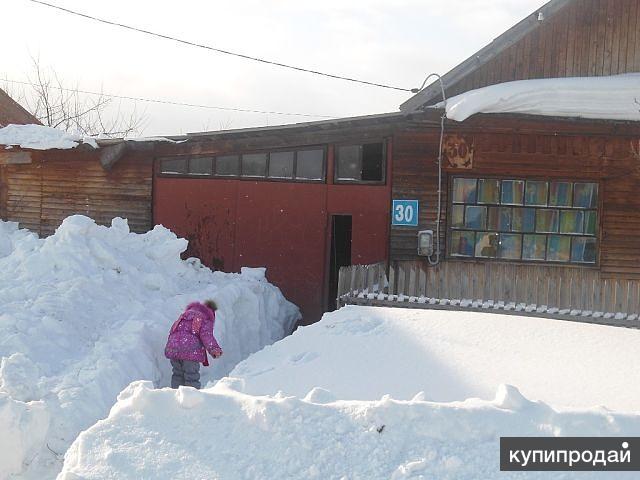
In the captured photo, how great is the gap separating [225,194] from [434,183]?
12.9 feet

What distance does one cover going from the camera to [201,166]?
14570 millimetres

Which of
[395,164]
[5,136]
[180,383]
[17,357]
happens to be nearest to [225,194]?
[395,164]

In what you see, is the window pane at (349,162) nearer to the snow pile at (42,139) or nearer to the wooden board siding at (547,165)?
the wooden board siding at (547,165)

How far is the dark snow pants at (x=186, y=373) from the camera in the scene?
851 cm

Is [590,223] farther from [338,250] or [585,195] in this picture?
[338,250]

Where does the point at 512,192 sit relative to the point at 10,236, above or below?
above

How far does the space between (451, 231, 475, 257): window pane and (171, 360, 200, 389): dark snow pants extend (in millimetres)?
6532

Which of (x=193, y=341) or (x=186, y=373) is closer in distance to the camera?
(x=193, y=341)

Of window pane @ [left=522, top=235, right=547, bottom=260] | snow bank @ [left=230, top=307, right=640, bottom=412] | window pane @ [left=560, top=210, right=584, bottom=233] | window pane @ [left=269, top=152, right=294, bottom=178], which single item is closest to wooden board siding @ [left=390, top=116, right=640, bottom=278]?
window pane @ [left=560, top=210, right=584, bottom=233]

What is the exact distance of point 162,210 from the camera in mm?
14836

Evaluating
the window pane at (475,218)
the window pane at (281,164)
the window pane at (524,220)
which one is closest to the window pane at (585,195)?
the window pane at (524,220)

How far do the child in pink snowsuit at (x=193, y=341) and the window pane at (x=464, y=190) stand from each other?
21.2 ft

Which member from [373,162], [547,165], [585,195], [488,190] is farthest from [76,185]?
[585,195]

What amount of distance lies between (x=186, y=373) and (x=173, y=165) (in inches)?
275
